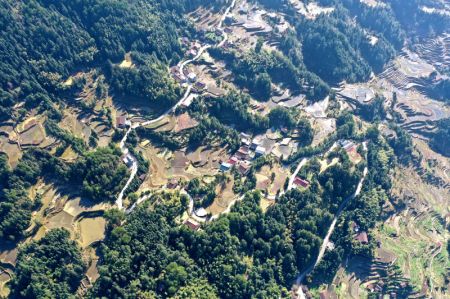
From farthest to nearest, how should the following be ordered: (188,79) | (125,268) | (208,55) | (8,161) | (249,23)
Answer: (249,23) → (208,55) → (188,79) → (8,161) → (125,268)

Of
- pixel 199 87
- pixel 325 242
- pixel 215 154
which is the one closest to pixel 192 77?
pixel 199 87

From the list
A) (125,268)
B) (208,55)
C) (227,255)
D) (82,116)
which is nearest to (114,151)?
(82,116)

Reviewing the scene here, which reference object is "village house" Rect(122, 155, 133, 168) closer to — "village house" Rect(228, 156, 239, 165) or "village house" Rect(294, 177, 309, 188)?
"village house" Rect(228, 156, 239, 165)

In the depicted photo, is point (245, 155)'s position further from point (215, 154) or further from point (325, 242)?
point (325, 242)

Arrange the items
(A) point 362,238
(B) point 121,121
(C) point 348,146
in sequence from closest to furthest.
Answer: (A) point 362,238
(B) point 121,121
(C) point 348,146

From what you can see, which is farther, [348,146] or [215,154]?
[348,146]

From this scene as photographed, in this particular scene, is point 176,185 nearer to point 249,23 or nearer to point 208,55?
point 208,55

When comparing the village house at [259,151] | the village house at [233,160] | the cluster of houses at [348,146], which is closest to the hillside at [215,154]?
the cluster of houses at [348,146]

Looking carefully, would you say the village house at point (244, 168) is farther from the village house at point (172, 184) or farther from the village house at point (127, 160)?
the village house at point (127, 160)
